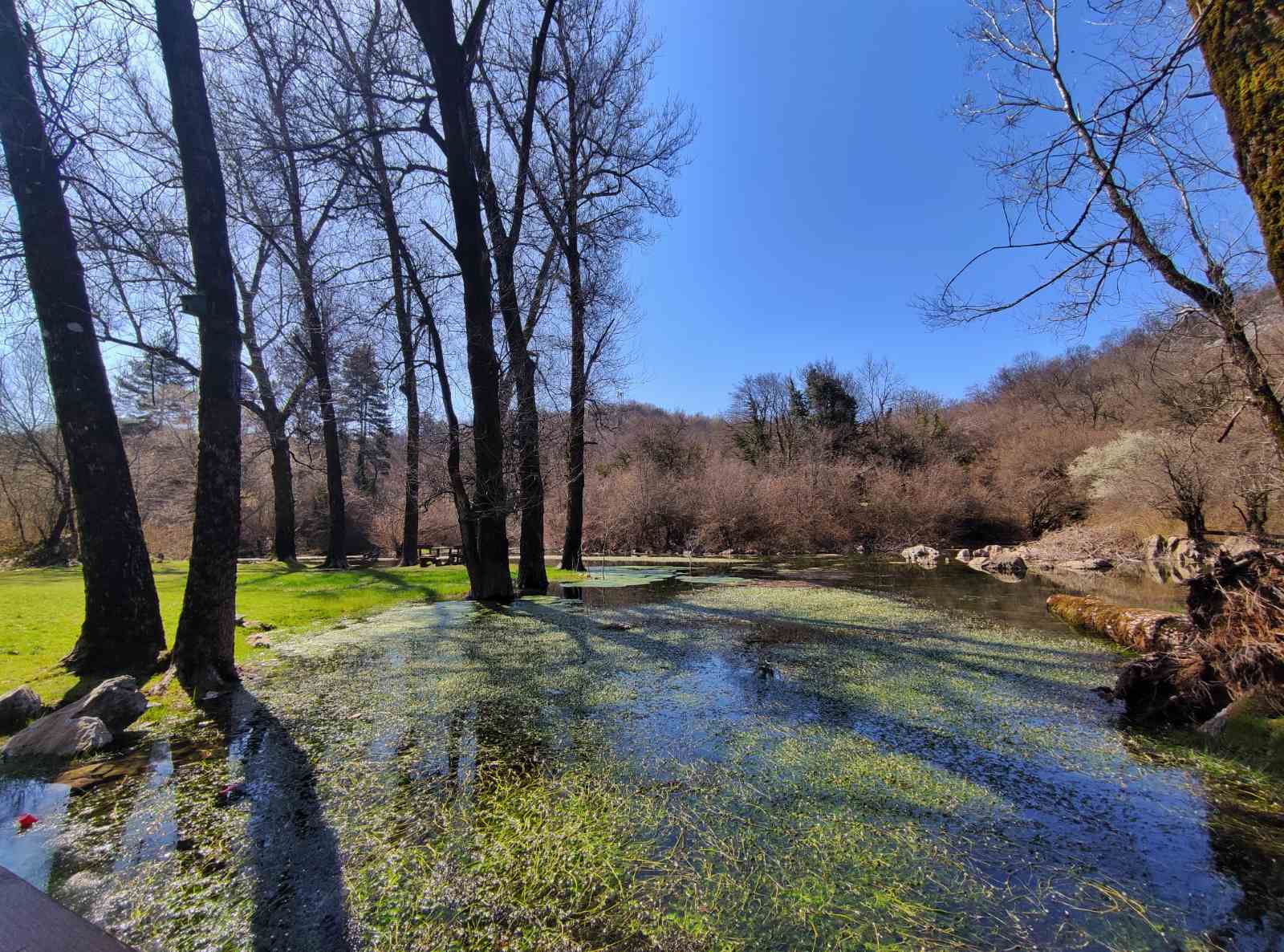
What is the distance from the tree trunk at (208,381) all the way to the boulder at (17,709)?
76cm

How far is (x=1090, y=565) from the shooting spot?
45.2ft

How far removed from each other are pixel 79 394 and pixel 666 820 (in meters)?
5.28

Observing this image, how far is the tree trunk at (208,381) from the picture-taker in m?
4.05

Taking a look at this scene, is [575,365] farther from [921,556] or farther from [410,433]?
[921,556]

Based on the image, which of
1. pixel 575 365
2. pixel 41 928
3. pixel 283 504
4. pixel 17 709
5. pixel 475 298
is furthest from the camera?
pixel 283 504

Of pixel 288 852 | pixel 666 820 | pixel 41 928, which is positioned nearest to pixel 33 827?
pixel 288 852

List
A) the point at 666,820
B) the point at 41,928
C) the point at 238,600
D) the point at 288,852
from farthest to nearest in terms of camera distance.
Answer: the point at 238,600 < the point at 666,820 < the point at 288,852 < the point at 41,928

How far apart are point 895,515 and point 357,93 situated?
880 inches

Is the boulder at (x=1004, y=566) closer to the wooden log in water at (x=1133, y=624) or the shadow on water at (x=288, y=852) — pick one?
the wooden log in water at (x=1133, y=624)

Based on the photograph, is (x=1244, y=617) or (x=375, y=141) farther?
(x=375, y=141)

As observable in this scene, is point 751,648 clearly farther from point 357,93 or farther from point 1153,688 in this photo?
point 357,93

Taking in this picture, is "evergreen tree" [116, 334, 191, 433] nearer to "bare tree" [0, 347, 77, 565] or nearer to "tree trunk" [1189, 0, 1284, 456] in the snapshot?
"bare tree" [0, 347, 77, 565]

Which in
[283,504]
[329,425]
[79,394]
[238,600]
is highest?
[329,425]

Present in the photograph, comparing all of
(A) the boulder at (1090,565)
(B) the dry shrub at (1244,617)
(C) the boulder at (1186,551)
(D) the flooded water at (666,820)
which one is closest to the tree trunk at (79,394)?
(D) the flooded water at (666,820)
